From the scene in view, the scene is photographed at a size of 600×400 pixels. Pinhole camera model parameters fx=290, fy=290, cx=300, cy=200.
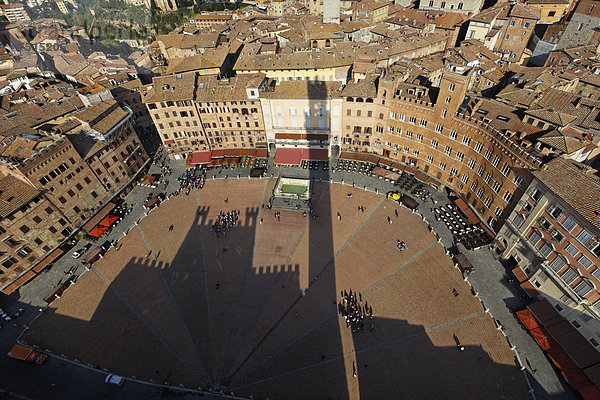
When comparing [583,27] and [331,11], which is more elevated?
[331,11]

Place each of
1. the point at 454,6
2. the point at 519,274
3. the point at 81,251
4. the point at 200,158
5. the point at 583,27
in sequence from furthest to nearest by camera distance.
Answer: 1. the point at 454,6
2. the point at 583,27
3. the point at 200,158
4. the point at 81,251
5. the point at 519,274

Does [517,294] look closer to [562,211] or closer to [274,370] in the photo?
[562,211]

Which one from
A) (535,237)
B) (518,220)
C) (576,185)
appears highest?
(576,185)

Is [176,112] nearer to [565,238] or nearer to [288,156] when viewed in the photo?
[288,156]

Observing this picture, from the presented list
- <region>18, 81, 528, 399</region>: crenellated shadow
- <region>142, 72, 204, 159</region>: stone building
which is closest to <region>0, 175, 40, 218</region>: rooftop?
<region>18, 81, 528, 399</region>: crenellated shadow

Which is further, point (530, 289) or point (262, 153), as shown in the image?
Answer: point (262, 153)

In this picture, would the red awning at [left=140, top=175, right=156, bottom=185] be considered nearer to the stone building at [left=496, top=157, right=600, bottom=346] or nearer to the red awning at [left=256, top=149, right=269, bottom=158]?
the red awning at [left=256, top=149, right=269, bottom=158]

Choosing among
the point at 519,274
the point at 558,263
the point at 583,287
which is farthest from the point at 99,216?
the point at 583,287
